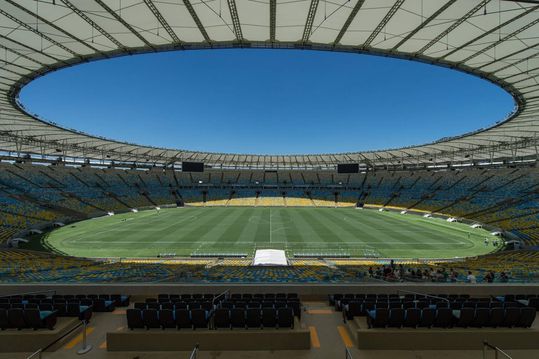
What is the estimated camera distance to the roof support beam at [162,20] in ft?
35.6

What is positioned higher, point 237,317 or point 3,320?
point 3,320

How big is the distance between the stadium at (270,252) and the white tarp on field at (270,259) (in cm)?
17

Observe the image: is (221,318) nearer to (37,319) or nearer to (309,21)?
(37,319)

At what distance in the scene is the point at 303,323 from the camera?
777cm

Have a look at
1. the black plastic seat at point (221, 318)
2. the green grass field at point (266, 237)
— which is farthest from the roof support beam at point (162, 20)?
the green grass field at point (266, 237)

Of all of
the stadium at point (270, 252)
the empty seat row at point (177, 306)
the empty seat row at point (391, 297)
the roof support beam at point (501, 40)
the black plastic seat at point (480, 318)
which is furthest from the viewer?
the roof support beam at point (501, 40)

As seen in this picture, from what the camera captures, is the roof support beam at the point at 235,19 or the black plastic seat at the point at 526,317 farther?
the roof support beam at the point at 235,19

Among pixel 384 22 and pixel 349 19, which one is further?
pixel 384 22

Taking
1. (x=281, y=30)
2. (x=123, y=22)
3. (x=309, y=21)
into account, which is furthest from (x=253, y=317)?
(x=123, y=22)

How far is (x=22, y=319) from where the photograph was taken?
6.88 m

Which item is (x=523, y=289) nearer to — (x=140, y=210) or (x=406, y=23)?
(x=406, y=23)

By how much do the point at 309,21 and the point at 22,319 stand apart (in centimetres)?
1410

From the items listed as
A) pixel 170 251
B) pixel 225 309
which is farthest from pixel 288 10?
pixel 170 251

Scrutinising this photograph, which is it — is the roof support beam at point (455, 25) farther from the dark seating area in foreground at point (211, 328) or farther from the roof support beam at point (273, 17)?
the dark seating area in foreground at point (211, 328)
